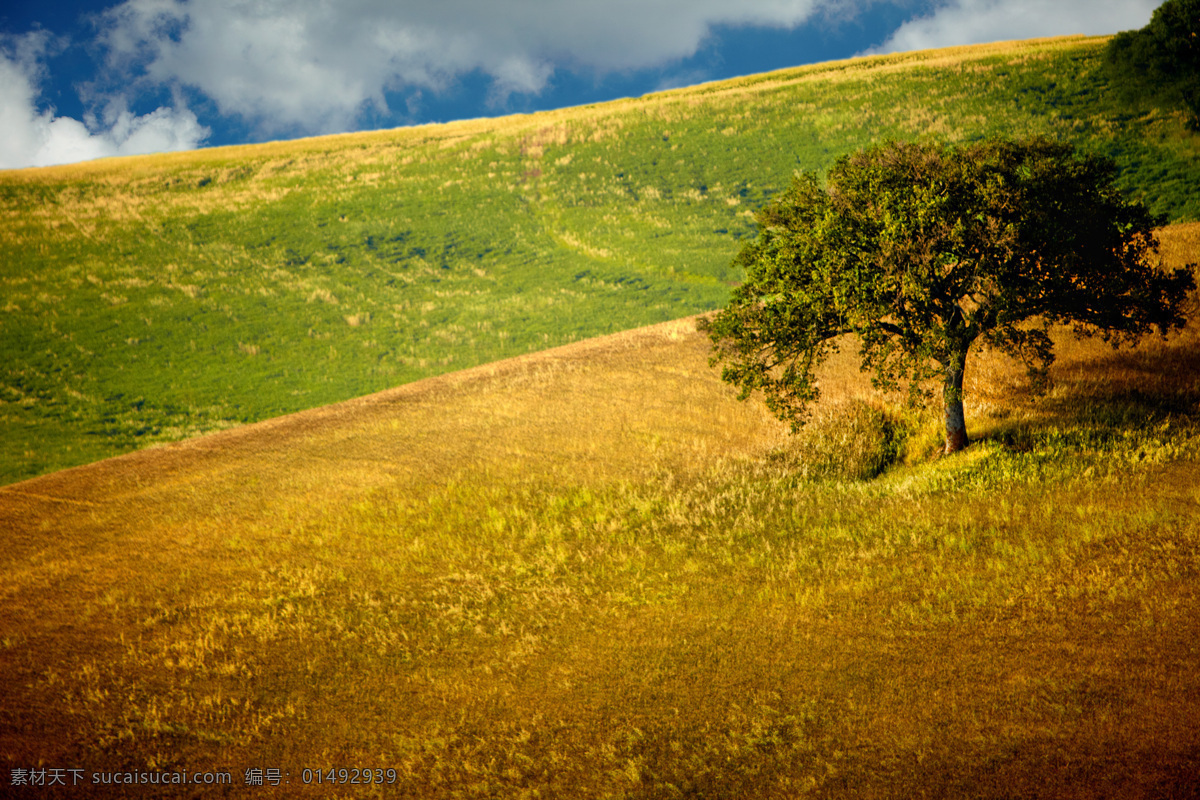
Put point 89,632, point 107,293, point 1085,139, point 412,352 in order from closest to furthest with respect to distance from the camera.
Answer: point 89,632, point 412,352, point 107,293, point 1085,139

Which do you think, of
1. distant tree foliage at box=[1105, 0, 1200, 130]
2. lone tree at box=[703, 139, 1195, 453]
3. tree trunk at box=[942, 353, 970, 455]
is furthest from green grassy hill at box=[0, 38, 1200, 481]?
tree trunk at box=[942, 353, 970, 455]

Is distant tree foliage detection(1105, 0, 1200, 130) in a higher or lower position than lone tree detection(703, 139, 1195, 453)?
higher

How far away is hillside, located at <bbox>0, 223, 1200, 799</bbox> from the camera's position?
29.8ft

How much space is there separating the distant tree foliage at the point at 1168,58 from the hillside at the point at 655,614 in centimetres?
4393

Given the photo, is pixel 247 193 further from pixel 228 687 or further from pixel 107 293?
pixel 228 687

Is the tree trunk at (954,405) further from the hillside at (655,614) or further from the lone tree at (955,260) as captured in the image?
the hillside at (655,614)

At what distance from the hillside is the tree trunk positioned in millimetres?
680

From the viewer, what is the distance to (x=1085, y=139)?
5366 cm

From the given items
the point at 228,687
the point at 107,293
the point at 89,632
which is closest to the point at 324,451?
the point at 89,632

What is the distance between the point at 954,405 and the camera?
17703mm

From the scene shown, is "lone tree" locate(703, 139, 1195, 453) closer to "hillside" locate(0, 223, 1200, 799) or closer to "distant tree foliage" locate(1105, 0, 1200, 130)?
"hillside" locate(0, 223, 1200, 799)

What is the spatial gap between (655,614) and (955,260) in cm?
1106

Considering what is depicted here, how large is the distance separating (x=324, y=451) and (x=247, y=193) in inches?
2341

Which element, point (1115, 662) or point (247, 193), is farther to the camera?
point (247, 193)
